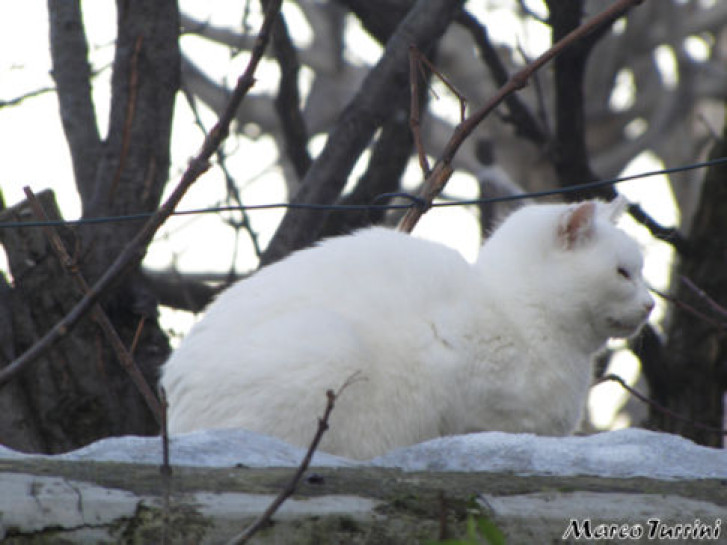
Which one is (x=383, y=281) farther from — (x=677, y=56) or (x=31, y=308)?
(x=677, y=56)

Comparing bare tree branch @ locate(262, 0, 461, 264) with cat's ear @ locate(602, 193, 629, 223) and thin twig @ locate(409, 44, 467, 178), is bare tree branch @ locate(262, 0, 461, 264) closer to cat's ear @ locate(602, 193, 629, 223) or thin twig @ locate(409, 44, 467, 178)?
thin twig @ locate(409, 44, 467, 178)

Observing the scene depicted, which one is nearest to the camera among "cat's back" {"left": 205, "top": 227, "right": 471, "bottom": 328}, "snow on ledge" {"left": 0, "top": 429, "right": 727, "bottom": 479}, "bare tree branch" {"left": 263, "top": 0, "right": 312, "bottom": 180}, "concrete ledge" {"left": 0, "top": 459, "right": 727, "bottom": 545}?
"concrete ledge" {"left": 0, "top": 459, "right": 727, "bottom": 545}

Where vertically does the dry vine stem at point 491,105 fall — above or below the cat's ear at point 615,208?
below

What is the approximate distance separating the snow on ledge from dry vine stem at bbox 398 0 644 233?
37.0 inches

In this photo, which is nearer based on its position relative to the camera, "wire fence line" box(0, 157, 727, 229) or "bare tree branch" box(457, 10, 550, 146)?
"wire fence line" box(0, 157, 727, 229)

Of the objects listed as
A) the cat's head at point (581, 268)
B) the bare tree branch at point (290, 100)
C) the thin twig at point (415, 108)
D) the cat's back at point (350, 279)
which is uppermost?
the bare tree branch at point (290, 100)

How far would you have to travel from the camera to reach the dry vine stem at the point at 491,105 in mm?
2781

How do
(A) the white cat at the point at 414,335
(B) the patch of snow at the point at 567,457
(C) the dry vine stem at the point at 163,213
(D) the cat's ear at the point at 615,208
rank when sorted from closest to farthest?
(C) the dry vine stem at the point at 163,213 < (B) the patch of snow at the point at 567,457 < (A) the white cat at the point at 414,335 < (D) the cat's ear at the point at 615,208

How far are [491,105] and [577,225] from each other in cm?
68

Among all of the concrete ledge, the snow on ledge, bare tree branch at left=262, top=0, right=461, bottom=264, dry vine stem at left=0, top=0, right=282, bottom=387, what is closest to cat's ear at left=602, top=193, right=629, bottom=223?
bare tree branch at left=262, top=0, right=461, bottom=264

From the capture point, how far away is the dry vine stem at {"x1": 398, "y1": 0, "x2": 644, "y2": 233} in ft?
9.12

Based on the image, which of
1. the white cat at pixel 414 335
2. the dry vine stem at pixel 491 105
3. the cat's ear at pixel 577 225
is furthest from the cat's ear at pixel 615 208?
the dry vine stem at pixel 491 105

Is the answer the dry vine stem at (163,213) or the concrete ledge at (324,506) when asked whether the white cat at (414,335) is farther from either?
the dry vine stem at (163,213)

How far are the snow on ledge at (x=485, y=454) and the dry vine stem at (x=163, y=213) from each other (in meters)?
0.26
